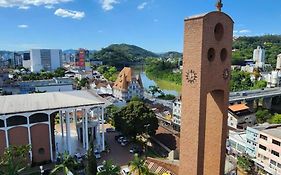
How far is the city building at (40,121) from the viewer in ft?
78.5

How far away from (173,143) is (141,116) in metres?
5.01

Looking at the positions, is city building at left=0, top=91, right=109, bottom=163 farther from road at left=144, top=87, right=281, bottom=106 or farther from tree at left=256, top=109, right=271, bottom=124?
road at left=144, top=87, right=281, bottom=106

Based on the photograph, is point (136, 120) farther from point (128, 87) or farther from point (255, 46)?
point (255, 46)

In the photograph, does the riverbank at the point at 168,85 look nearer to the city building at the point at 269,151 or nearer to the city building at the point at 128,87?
the city building at the point at 128,87

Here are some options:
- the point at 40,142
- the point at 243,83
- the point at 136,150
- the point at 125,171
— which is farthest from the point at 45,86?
the point at 243,83

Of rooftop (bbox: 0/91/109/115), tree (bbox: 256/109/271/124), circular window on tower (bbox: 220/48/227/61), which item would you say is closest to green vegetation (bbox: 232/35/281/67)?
tree (bbox: 256/109/271/124)

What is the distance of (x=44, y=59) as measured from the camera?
124 m

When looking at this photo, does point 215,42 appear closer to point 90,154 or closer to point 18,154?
point 90,154

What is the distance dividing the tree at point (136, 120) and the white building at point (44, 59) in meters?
101

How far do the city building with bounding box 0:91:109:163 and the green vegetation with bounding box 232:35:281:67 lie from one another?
105 meters

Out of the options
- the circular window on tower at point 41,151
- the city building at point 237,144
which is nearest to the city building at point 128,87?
the city building at point 237,144

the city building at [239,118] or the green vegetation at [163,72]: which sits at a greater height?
the green vegetation at [163,72]

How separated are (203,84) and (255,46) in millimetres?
166791

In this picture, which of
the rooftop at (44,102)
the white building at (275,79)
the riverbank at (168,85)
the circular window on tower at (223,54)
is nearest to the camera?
the circular window on tower at (223,54)
